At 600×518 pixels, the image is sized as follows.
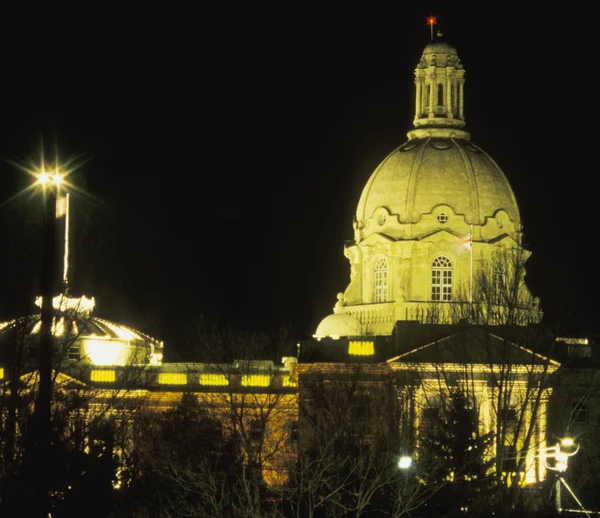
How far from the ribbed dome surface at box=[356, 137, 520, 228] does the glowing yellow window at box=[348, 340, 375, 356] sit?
18262mm

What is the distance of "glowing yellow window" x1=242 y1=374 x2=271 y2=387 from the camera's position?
120562mm

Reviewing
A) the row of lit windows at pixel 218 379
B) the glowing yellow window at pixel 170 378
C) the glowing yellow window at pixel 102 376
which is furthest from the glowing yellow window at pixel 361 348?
the glowing yellow window at pixel 102 376

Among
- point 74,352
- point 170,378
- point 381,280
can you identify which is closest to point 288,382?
point 170,378

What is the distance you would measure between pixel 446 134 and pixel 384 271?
9.71 metres

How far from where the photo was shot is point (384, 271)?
140 meters

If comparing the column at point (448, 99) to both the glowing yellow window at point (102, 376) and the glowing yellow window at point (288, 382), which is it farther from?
the glowing yellow window at point (102, 376)

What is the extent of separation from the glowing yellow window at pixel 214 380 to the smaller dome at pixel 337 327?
12.3 metres

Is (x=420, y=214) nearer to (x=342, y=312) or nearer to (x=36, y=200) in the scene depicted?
(x=342, y=312)

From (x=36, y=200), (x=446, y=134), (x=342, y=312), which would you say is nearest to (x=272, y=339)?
(x=342, y=312)

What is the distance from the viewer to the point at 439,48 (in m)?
140

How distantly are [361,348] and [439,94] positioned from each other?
2502cm

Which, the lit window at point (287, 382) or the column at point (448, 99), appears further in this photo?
the column at point (448, 99)

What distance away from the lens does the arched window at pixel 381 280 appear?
458 feet

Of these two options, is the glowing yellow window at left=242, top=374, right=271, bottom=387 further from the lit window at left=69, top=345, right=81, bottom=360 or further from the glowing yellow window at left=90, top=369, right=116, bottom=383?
the lit window at left=69, top=345, right=81, bottom=360
